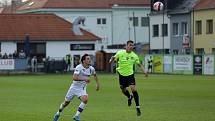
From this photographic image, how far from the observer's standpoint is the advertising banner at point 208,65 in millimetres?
63344

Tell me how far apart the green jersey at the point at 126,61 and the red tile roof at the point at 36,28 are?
5787cm

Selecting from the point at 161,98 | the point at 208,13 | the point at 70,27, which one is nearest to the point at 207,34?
the point at 208,13

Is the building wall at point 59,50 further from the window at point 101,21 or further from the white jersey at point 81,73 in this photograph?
the white jersey at point 81,73

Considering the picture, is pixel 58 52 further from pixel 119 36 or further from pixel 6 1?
pixel 6 1

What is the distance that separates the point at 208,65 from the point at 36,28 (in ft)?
90.8

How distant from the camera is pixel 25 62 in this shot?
7219 cm

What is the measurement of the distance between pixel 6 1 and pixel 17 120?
147m

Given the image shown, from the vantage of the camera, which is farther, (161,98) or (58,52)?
(58,52)

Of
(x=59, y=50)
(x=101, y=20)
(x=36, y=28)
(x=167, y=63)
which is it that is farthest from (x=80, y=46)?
(x=101, y=20)

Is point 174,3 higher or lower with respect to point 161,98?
higher

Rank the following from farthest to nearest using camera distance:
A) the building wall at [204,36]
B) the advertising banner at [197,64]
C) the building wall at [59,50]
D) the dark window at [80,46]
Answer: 1. the dark window at [80,46]
2. the building wall at [59,50]
3. the building wall at [204,36]
4. the advertising banner at [197,64]

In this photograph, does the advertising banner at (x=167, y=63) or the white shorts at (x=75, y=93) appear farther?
the advertising banner at (x=167, y=63)

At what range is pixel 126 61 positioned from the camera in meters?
24.8

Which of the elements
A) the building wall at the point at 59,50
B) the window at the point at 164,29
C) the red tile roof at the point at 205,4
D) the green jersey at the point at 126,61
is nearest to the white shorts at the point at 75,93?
the green jersey at the point at 126,61
